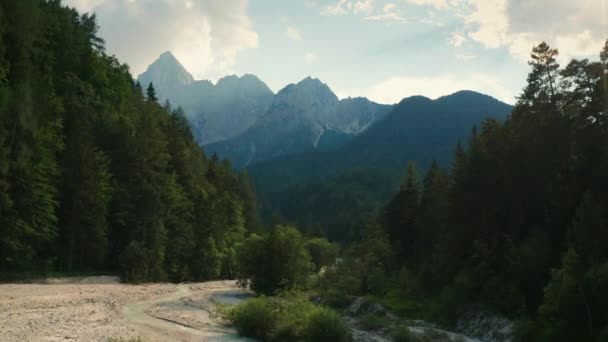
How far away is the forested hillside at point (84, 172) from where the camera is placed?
3838 cm

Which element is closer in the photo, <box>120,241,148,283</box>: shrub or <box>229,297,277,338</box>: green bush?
<box>229,297,277,338</box>: green bush

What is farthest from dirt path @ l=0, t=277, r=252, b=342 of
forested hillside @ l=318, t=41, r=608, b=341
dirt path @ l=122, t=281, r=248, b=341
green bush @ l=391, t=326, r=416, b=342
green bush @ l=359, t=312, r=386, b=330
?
forested hillside @ l=318, t=41, r=608, b=341

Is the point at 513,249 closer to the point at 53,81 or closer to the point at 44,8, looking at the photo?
the point at 53,81

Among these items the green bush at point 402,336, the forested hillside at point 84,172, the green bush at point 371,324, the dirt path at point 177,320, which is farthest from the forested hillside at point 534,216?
the forested hillside at point 84,172

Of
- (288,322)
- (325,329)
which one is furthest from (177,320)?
(325,329)

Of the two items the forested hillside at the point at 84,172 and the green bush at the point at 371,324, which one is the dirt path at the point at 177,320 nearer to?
the green bush at the point at 371,324

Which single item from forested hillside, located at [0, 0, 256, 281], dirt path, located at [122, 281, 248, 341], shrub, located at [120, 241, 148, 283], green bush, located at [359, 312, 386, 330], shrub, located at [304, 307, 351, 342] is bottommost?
green bush, located at [359, 312, 386, 330]

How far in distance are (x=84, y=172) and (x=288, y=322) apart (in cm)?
3080

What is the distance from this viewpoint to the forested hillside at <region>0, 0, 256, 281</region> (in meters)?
38.4

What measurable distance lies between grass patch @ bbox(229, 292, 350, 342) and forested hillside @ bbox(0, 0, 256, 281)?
20990 mm

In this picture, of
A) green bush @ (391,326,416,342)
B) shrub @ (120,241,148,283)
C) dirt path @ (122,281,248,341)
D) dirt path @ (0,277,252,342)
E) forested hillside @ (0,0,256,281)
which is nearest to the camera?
dirt path @ (0,277,252,342)

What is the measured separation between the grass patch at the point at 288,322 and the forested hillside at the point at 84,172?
20990mm

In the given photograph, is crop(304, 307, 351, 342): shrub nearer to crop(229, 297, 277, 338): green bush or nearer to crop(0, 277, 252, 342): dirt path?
crop(229, 297, 277, 338): green bush

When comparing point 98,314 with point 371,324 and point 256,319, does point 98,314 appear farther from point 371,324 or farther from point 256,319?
point 371,324
